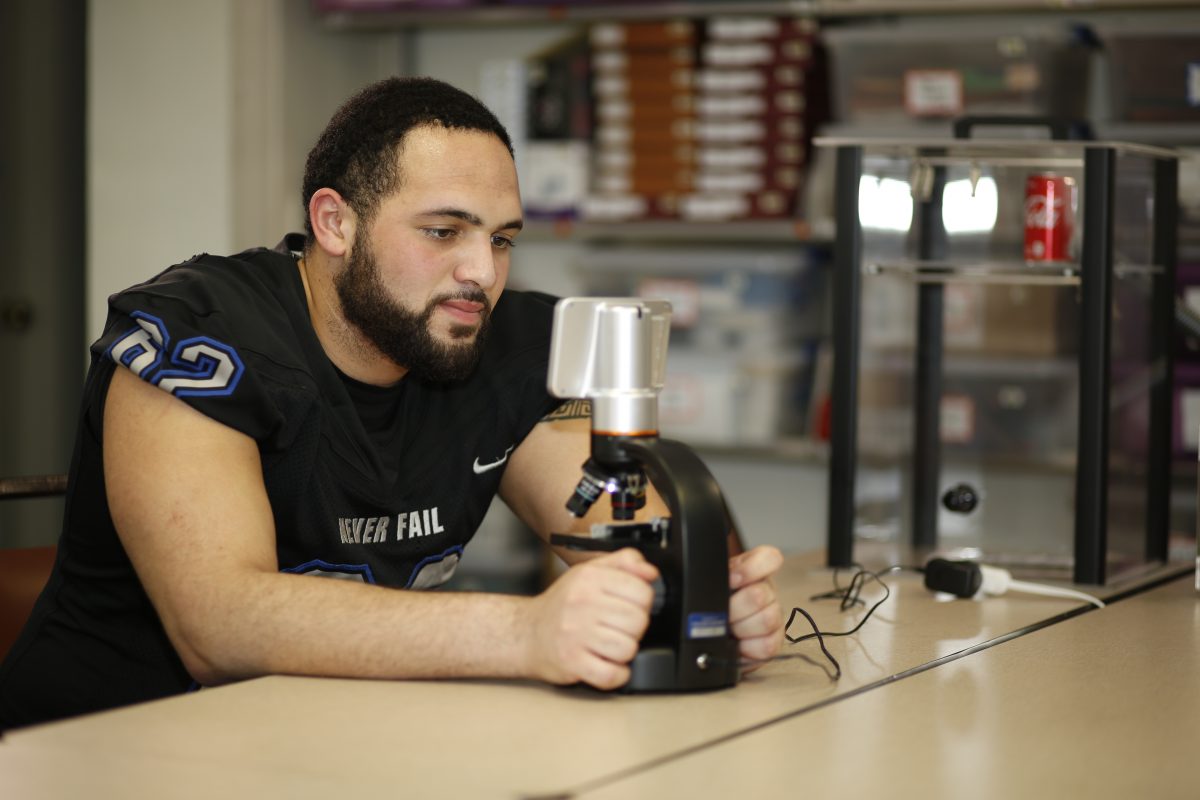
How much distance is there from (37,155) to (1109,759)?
10.9 ft

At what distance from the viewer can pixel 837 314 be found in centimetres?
208

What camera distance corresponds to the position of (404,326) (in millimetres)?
1703

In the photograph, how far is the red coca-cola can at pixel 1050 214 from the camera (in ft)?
6.71

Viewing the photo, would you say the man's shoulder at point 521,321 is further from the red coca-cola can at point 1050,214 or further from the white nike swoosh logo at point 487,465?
the red coca-cola can at point 1050,214

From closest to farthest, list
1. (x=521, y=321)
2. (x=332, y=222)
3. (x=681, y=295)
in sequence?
(x=332, y=222)
(x=521, y=321)
(x=681, y=295)

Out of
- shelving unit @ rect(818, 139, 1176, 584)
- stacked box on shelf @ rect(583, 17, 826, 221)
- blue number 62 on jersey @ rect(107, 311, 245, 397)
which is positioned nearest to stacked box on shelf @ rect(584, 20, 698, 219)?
stacked box on shelf @ rect(583, 17, 826, 221)

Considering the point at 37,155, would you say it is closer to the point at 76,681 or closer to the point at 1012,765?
the point at 76,681

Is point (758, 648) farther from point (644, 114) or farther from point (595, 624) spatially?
point (644, 114)

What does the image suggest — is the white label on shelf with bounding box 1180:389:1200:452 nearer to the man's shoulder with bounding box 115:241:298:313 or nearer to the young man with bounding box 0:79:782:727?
the young man with bounding box 0:79:782:727

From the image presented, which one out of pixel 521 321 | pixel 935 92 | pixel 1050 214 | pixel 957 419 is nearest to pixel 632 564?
pixel 521 321

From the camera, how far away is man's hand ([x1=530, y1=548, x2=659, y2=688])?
1225mm

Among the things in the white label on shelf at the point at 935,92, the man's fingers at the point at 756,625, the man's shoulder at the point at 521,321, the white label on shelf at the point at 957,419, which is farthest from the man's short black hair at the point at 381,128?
the white label on shelf at the point at 935,92

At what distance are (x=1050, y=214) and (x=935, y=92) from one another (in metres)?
1.18

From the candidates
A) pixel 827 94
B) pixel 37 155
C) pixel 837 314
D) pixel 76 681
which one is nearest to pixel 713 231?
pixel 827 94
